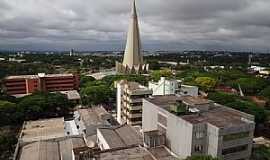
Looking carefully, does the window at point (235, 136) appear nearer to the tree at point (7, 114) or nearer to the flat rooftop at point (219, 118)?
the flat rooftop at point (219, 118)

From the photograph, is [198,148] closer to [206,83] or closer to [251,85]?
[206,83]

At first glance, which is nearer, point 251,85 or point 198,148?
point 198,148

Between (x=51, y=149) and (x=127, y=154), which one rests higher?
(x=127, y=154)

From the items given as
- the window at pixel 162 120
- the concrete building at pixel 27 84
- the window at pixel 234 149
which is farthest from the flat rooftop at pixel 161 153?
the concrete building at pixel 27 84

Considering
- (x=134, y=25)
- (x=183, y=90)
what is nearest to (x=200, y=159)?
(x=183, y=90)

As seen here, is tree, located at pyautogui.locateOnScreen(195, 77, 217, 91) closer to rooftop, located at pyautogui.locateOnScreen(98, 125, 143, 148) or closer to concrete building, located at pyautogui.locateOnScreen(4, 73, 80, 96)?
concrete building, located at pyautogui.locateOnScreen(4, 73, 80, 96)

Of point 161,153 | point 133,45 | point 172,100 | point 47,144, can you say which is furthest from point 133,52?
point 161,153

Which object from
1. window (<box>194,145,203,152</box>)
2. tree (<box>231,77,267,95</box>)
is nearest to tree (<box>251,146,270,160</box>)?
window (<box>194,145,203,152</box>)

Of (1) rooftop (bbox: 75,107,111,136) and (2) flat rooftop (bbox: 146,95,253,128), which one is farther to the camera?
(1) rooftop (bbox: 75,107,111,136)
